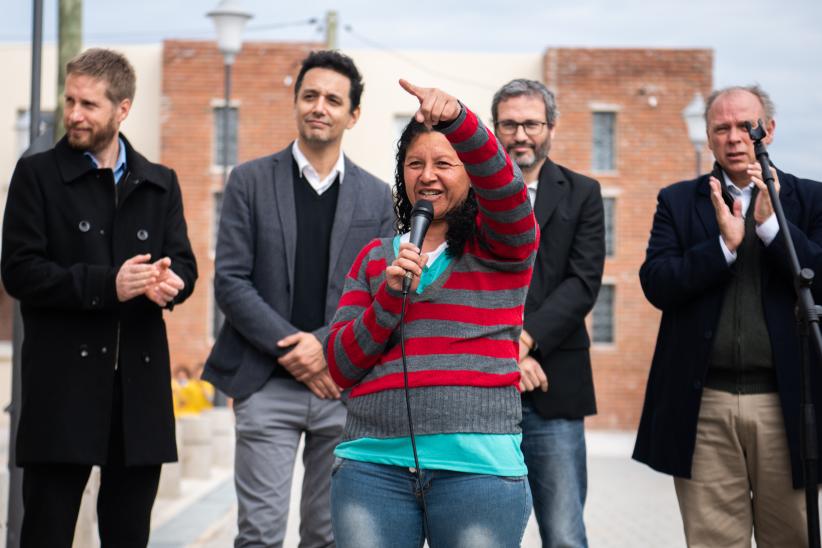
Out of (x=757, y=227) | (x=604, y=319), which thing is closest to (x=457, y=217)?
(x=757, y=227)

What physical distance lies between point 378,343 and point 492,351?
33cm

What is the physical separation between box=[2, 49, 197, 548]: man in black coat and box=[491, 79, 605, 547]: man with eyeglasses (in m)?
1.43

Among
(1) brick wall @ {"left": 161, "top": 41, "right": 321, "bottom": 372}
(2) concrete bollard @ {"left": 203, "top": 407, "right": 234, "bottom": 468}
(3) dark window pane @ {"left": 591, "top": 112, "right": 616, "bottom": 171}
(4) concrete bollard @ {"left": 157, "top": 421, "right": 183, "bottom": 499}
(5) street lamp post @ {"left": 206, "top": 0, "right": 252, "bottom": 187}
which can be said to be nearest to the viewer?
(4) concrete bollard @ {"left": 157, "top": 421, "right": 183, "bottom": 499}

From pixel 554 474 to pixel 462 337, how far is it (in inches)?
71.3

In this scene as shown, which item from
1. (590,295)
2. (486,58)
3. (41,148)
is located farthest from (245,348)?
(486,58)

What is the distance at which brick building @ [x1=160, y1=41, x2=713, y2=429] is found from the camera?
36.0 meters

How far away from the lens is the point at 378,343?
398 centimetres

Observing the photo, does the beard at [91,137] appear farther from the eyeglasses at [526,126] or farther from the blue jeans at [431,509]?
the blue jeans at [431,509]

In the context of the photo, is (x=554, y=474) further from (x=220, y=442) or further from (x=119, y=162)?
(x=220, y=442)

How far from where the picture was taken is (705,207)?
555cm

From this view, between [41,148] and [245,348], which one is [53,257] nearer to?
[245,348]

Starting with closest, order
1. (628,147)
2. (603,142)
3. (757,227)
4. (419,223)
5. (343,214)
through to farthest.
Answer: (419,223) → (757,227) → (343,214) → (628,147) → (603,142)

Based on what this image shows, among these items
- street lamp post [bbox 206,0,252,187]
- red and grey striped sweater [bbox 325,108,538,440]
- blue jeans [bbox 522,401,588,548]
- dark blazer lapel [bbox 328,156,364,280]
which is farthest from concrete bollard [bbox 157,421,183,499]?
red and grey striped sweater [bbox 325,108,538,440]

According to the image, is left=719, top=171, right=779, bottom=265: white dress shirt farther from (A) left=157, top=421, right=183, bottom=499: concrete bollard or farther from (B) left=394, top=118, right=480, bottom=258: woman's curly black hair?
(A) left=157, top=421, right=183, bottom=499: concrete bollard
